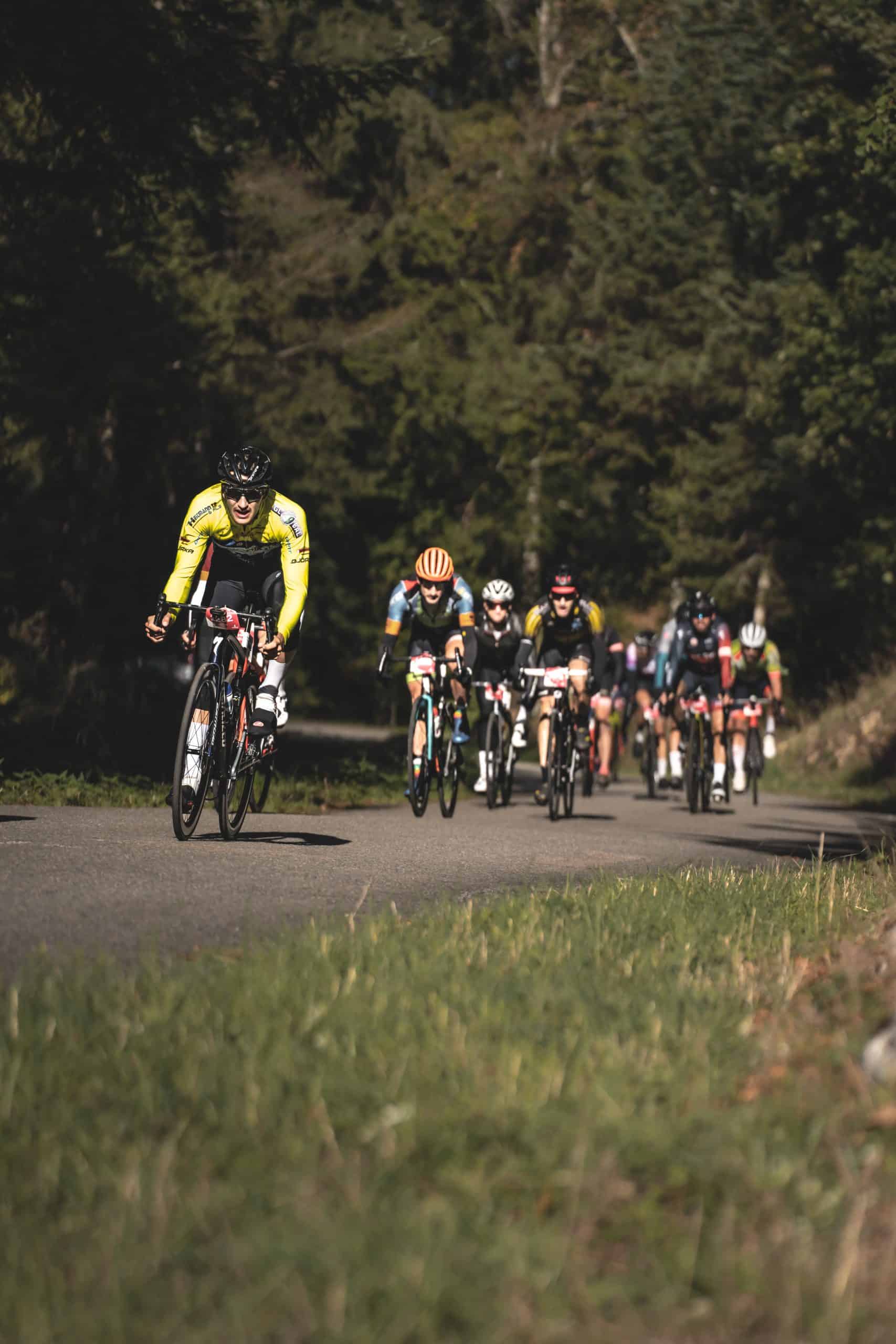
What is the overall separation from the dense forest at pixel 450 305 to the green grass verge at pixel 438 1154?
37.6 feet

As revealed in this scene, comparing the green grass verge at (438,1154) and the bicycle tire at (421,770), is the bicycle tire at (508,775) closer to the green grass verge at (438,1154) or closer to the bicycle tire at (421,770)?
the bicycle tire at (421,770)

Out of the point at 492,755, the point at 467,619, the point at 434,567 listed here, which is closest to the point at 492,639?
the point at 492,755

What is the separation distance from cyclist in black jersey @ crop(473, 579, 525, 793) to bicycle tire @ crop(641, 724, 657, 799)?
480 cm

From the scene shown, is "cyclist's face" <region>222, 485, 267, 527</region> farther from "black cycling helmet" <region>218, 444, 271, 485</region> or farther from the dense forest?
the dense forest

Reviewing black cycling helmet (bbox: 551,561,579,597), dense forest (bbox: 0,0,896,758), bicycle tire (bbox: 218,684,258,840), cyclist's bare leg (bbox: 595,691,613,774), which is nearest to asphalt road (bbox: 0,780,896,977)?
bicycle tire (bbox: 218,684,258,840)

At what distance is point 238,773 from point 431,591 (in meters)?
5.02

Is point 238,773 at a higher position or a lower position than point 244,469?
lower

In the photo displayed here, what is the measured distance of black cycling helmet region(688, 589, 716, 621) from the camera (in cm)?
2017

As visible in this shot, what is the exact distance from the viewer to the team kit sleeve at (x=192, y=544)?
35.3ft

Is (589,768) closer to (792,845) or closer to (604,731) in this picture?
(604,731)

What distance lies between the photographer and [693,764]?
19.3 meters

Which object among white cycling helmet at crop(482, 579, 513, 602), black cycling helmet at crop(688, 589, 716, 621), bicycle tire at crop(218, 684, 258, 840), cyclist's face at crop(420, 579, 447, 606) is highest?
black cycling helmet at crop(688, 589, 716, 621)

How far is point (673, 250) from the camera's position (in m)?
48.0

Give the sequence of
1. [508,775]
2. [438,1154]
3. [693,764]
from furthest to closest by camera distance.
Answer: [693,764] < [508,775] < [438,1154]
